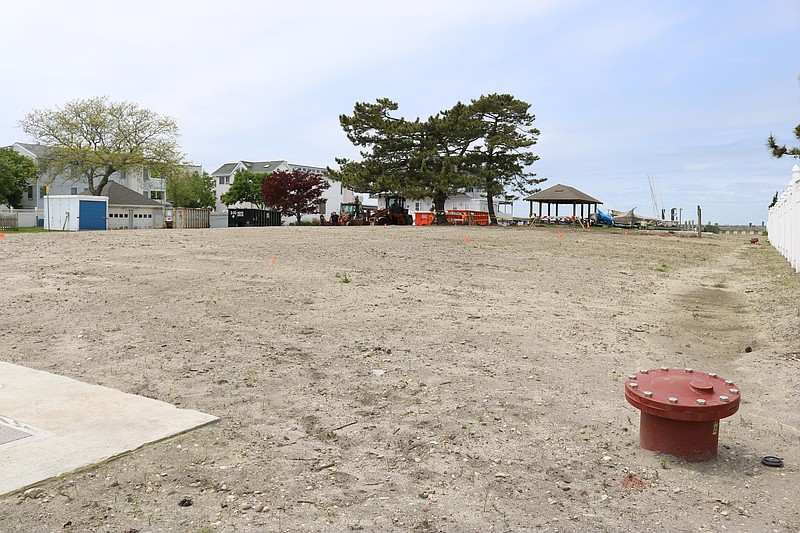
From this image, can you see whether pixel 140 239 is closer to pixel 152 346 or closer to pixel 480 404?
pixel 152 346

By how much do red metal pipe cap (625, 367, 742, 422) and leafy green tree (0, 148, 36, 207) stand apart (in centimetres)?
6211

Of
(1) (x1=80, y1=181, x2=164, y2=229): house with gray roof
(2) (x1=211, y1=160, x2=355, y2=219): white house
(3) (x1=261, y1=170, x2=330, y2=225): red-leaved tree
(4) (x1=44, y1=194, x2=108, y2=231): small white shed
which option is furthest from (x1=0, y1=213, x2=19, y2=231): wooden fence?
(2) (x1=211, y1=160, x2=355, y2=219): white house

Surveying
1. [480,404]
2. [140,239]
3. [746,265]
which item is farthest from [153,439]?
[746,265]

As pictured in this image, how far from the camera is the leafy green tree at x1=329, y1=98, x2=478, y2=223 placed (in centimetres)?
3950

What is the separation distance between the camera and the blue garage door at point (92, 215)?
3756 centimetres

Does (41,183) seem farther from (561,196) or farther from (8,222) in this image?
(561,196)

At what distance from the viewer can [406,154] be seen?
41.7 meters

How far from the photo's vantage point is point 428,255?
16453mm

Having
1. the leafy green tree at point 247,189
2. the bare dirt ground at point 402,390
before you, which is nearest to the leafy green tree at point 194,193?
the leafy green tree at point 247,189

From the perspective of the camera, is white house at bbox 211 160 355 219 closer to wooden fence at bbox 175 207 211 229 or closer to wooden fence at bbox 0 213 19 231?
wooden fence at bbox 175 207 211 229

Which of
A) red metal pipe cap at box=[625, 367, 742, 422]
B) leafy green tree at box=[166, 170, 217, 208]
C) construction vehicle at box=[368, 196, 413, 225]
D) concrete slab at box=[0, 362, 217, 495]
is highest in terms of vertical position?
leafy green tree at box=[166, 170, 217, 208]

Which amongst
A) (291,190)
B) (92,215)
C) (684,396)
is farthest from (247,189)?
(684,396)

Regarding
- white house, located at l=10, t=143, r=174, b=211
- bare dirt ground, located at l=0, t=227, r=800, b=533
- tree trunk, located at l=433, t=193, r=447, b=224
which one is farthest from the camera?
white house, located at l=10, t=143, r=174, b=211

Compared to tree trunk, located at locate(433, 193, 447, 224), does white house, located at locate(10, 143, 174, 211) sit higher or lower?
higher
